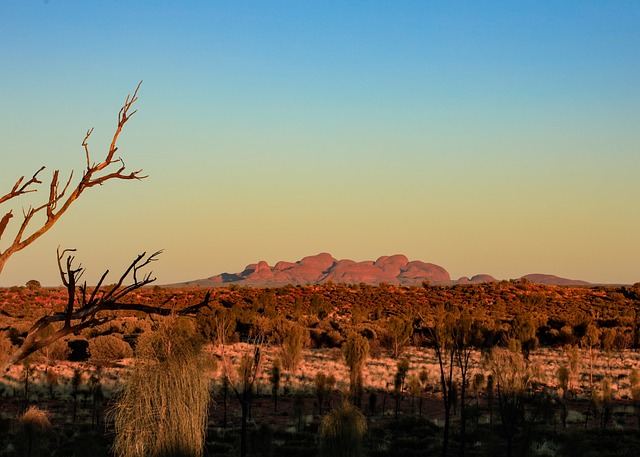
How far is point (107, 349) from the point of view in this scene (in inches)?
1641

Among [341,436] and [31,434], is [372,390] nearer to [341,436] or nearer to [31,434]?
[341,436]

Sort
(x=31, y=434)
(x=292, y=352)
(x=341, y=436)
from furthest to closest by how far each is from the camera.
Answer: (x=292, y=352) < (x=31, y=434) < (x=341, y=436)

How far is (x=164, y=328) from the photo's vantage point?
588 inches

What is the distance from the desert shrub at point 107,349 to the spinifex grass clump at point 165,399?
28172mm

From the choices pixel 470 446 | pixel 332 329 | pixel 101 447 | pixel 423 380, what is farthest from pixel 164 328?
pixel 332 329

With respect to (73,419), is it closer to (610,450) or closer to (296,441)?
(296,441)

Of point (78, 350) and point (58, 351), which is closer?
point (58, 351)

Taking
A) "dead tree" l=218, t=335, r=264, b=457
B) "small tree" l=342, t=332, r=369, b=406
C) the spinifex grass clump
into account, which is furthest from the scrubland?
the spinifex grass clump

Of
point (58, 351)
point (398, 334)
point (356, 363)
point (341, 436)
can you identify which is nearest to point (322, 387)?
point (356, 363)

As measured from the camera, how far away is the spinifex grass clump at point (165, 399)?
46.0ft

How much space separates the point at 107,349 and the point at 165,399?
29.1 m

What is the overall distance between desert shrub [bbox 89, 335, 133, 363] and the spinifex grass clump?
28172mm

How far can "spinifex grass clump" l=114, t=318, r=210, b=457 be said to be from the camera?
14.0 meters

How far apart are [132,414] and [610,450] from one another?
15.3m
